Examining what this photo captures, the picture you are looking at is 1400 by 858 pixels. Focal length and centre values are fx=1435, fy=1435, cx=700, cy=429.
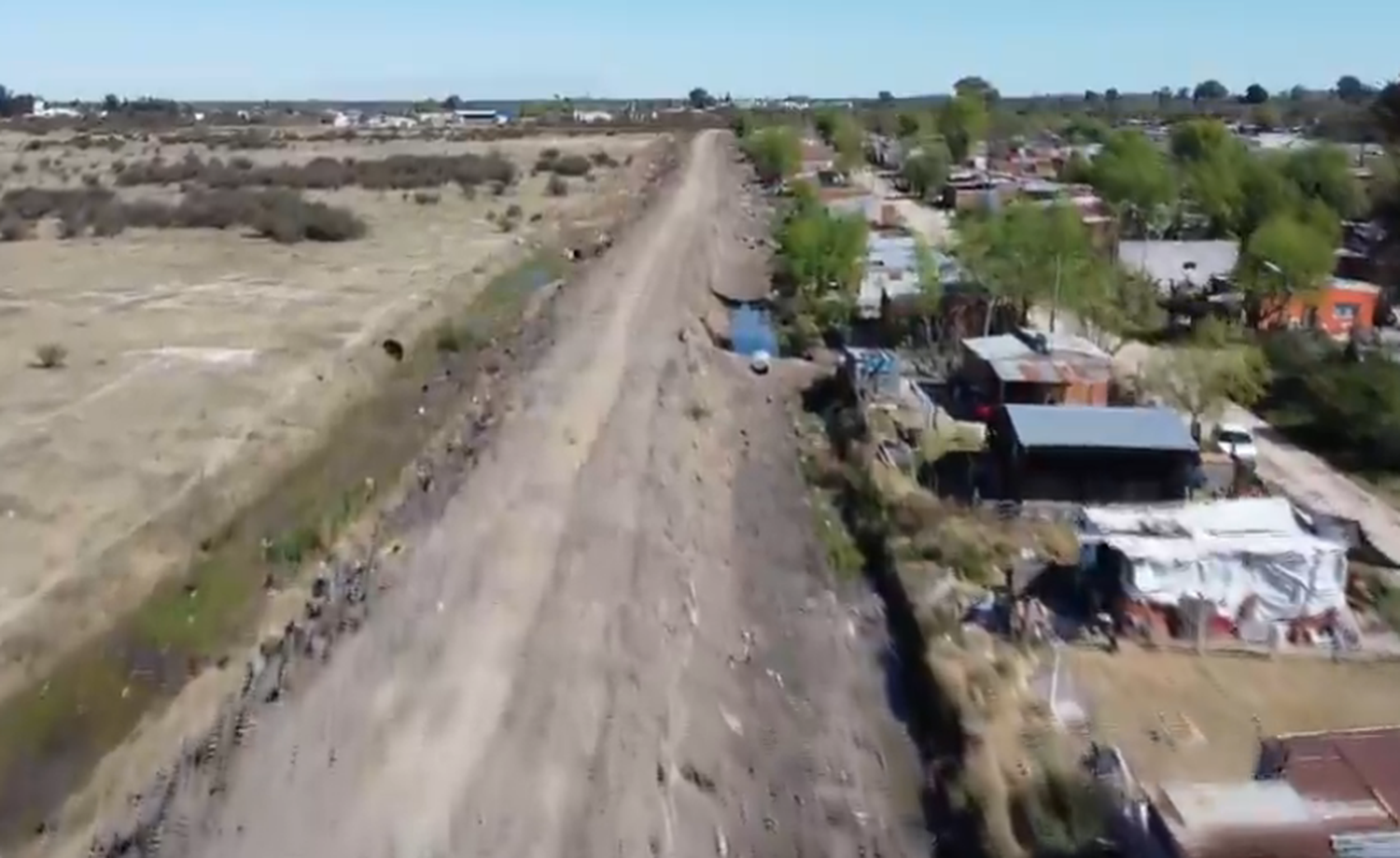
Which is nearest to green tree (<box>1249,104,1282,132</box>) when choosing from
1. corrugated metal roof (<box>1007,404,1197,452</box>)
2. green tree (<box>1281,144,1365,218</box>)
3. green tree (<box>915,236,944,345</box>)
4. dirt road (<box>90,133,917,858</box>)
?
green tree (<box>1281,144,1365,218</box>)

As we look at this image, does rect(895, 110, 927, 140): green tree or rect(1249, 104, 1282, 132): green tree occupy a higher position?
Result: rect(895, 110, 927, 140): green tree

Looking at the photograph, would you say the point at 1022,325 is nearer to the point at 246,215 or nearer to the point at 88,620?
the point at 88,620

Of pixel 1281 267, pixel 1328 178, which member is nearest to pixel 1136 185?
pixel 1328 178

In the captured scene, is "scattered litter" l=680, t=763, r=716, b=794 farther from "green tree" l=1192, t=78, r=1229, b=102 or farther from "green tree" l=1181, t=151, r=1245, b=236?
"green tree" l=1192, t=78, r=1229, b=102

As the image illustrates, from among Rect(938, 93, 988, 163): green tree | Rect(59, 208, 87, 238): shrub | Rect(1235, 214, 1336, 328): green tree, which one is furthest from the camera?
Rect(938, 93, 988, 163): green tree

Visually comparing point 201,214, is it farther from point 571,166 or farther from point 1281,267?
point 1281,267

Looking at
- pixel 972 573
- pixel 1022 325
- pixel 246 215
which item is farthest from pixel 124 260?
pixel 972 573

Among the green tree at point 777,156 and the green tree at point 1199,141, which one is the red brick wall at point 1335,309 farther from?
A: the green tree at point 777,156
